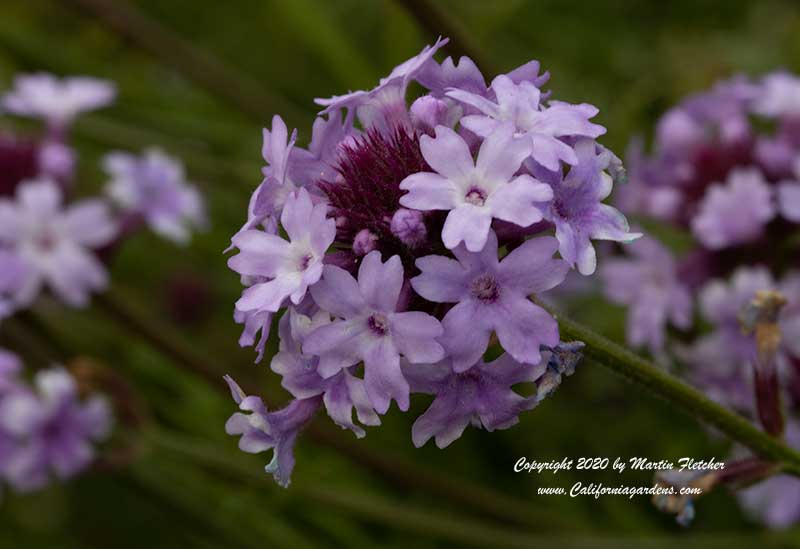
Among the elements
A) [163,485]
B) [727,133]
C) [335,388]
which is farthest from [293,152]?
[163,485]

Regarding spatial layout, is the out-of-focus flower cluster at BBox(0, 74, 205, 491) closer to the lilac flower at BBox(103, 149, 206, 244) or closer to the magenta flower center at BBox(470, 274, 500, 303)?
the lilac flower at BBox(103, 149, 206, 244)

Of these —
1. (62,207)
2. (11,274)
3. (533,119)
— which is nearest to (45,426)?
(11,274)

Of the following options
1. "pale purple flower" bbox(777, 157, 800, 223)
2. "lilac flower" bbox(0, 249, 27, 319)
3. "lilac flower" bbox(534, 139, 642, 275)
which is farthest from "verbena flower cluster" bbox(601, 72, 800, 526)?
"lilac flower" bbox(0, 249, 27, 319)

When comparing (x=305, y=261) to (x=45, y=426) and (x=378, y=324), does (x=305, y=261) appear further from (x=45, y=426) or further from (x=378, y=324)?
(x=45, y=426)

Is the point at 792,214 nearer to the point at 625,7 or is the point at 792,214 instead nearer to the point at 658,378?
the point at 658,378

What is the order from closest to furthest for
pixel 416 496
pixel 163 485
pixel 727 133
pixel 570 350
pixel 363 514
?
pixel 570 350 → pixel 727 133 → pixel 363 514 → pixel 163 485 → pixel 416 496
